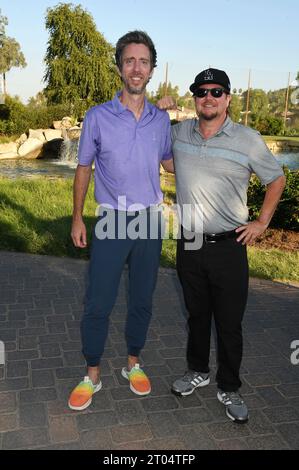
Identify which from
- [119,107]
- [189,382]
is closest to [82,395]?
[189,382]

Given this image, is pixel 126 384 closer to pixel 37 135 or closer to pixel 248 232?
pixel 248 232

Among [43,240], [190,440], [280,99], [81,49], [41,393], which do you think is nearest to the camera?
[190,440]

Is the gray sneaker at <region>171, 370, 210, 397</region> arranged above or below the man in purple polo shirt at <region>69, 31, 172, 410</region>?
below

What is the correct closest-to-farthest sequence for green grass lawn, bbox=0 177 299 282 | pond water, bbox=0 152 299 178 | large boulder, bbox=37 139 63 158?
Answer: green grass lawn, bbox=0 177 299 282 → pond water, bbox=0 152 299 178 → large boulder, bbox=37 139 63 158

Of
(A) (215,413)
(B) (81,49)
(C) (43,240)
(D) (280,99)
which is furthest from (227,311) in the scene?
(D) (280,99)

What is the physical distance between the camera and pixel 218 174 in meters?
2.70

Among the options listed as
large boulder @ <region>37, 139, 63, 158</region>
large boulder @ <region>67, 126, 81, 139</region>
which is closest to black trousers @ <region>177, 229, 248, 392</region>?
large boulder @ <region>37, 139, 63, 158</region>

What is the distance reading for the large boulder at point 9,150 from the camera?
26.2 m

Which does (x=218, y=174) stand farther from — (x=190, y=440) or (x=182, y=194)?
(x=190, y=440)

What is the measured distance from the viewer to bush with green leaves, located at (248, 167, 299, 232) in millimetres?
7980

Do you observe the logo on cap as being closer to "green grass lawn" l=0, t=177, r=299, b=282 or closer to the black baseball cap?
the black baseball cap

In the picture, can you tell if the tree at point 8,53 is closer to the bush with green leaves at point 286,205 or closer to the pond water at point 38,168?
the pond water at point 38,168

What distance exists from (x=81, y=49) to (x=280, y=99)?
105 meters

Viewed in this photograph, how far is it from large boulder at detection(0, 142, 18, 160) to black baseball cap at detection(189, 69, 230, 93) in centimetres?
2495
